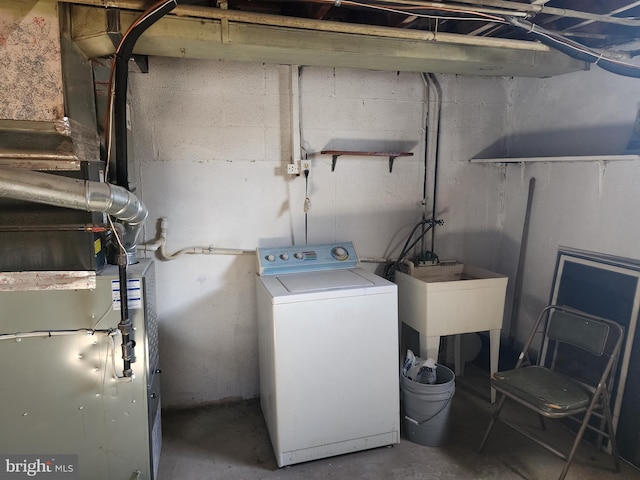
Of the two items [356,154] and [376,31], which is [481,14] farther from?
[356,154]

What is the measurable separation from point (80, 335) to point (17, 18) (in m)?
1.24

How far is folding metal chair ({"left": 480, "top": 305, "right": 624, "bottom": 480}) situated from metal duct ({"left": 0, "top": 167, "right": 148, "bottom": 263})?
1975mm

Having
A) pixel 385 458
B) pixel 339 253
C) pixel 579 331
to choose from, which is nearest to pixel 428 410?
pixel 385 458

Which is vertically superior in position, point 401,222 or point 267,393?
point 401,222

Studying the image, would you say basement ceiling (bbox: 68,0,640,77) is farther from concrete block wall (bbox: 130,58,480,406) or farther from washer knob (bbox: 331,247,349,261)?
washer knob (bbox: 331,247,349,261)

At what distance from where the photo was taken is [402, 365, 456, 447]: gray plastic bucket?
2246 millimetres

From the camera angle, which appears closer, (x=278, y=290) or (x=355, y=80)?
(x=278, y=290)

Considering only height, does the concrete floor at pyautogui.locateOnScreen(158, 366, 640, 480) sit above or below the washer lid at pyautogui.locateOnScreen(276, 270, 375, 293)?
below

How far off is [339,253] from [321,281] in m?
0.41

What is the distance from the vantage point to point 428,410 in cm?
227

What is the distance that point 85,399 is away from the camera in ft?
5.96

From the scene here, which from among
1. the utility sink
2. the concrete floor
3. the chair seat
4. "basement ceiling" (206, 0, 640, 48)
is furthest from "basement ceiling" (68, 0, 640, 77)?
the concrete floor

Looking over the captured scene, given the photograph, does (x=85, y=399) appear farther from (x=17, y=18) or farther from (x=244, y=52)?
(x=244, y=52)

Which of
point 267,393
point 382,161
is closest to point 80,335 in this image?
point 267,393
